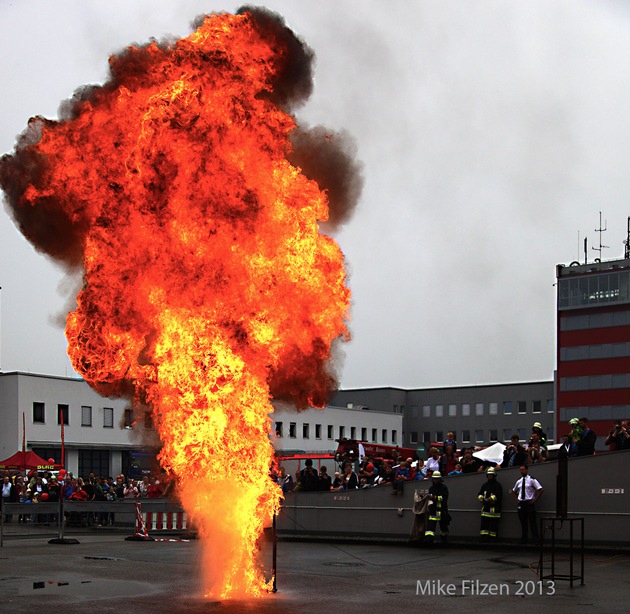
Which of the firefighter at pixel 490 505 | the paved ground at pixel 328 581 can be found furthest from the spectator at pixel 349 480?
the firefighter at pixel 490 505

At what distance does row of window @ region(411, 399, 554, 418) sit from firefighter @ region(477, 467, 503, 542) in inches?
3634

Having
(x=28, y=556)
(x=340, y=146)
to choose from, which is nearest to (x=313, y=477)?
(x=28, y=556)

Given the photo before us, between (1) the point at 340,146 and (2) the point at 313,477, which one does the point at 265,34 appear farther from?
(2) the point at 313,477

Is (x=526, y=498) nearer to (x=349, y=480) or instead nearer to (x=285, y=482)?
(x=349, y=480)

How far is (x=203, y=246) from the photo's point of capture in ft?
43.5

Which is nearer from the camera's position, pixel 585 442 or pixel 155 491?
pixel 585 442

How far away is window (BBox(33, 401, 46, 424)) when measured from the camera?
57944mm

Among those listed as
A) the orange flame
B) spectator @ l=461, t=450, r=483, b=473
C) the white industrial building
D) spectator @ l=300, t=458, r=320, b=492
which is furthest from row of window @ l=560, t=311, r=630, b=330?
the orange flame

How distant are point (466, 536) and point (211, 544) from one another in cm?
1092

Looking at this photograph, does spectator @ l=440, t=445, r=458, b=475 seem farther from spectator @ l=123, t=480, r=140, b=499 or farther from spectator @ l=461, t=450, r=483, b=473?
spectator @ l=123, t=480, r=140, b=499

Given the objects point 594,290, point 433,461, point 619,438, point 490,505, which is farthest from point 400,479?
point 594,290

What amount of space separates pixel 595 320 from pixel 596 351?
336 cm

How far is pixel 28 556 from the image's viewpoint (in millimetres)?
19641

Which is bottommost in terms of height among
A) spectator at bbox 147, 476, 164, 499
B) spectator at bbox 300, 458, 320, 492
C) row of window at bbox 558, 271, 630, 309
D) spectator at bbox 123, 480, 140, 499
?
spectator at bbox 123, 480, 140, 499
